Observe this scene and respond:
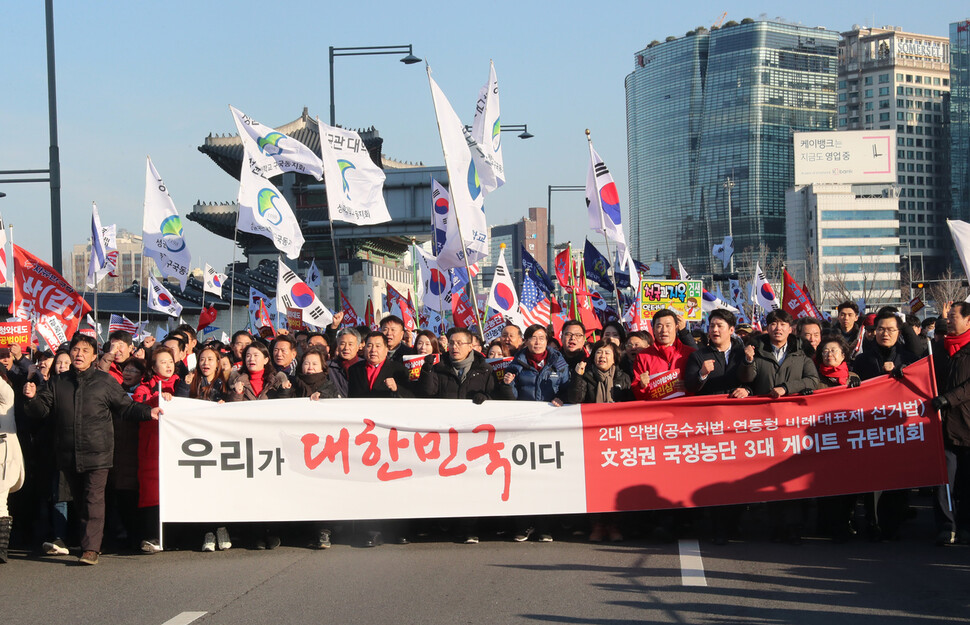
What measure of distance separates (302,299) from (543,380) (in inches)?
391

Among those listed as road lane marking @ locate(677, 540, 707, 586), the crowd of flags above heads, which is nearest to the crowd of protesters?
road lane marking @ locate(677, 540, 707, 586)

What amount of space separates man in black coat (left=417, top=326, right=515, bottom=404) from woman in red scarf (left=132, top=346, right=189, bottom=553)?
196 cm

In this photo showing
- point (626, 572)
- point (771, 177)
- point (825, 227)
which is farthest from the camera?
point (771, 177)

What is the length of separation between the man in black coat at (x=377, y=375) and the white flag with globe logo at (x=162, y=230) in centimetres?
905

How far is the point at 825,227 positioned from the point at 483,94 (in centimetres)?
10363

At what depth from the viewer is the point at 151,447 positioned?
8.28 meters

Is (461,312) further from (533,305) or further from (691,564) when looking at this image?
(691,564)

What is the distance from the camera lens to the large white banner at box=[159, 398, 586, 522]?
8.05 m

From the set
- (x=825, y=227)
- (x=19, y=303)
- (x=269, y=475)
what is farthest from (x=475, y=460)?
(x=825, y=227)

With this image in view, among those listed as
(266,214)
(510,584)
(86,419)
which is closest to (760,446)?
(510,584)

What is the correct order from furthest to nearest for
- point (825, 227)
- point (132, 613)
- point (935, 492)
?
point (825, 227), point (935, 492), point (132, 613)

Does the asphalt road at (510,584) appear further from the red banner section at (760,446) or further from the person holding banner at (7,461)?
the red banner section at (760,446)

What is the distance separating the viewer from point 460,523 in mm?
8578

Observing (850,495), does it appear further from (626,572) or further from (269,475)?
(269,475)
